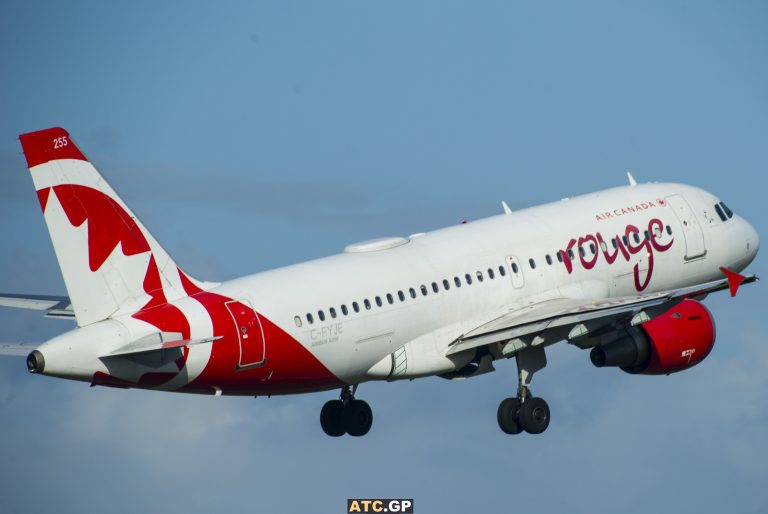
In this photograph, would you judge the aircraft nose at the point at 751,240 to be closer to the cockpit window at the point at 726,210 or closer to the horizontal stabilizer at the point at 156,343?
the cockpit window at the point at 726,210

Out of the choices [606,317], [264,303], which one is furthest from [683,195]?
[264,303]

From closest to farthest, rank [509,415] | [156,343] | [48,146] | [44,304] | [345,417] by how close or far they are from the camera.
→ [156,343]
[48,146]
[509,415]
[44,304]
[345,417]

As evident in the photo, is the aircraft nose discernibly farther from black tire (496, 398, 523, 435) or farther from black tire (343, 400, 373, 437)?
black tire (343, 400, 373, 437)

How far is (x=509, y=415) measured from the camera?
213 ft

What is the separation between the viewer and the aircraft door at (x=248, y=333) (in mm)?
58750

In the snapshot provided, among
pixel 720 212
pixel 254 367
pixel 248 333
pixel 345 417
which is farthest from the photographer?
pixel 720 212

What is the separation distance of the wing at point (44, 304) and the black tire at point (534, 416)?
15781 millimetres

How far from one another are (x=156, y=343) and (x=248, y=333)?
10.7 ft

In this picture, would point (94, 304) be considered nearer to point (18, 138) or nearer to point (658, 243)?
point (18, 138)

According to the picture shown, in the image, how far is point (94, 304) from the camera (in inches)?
2260

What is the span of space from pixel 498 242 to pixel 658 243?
22.3 feet

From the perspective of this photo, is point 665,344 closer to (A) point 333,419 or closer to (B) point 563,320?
(B) point 563,320

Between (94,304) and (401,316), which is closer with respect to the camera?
(94,304)

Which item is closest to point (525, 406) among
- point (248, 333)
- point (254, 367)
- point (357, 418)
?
point (357, 418)
